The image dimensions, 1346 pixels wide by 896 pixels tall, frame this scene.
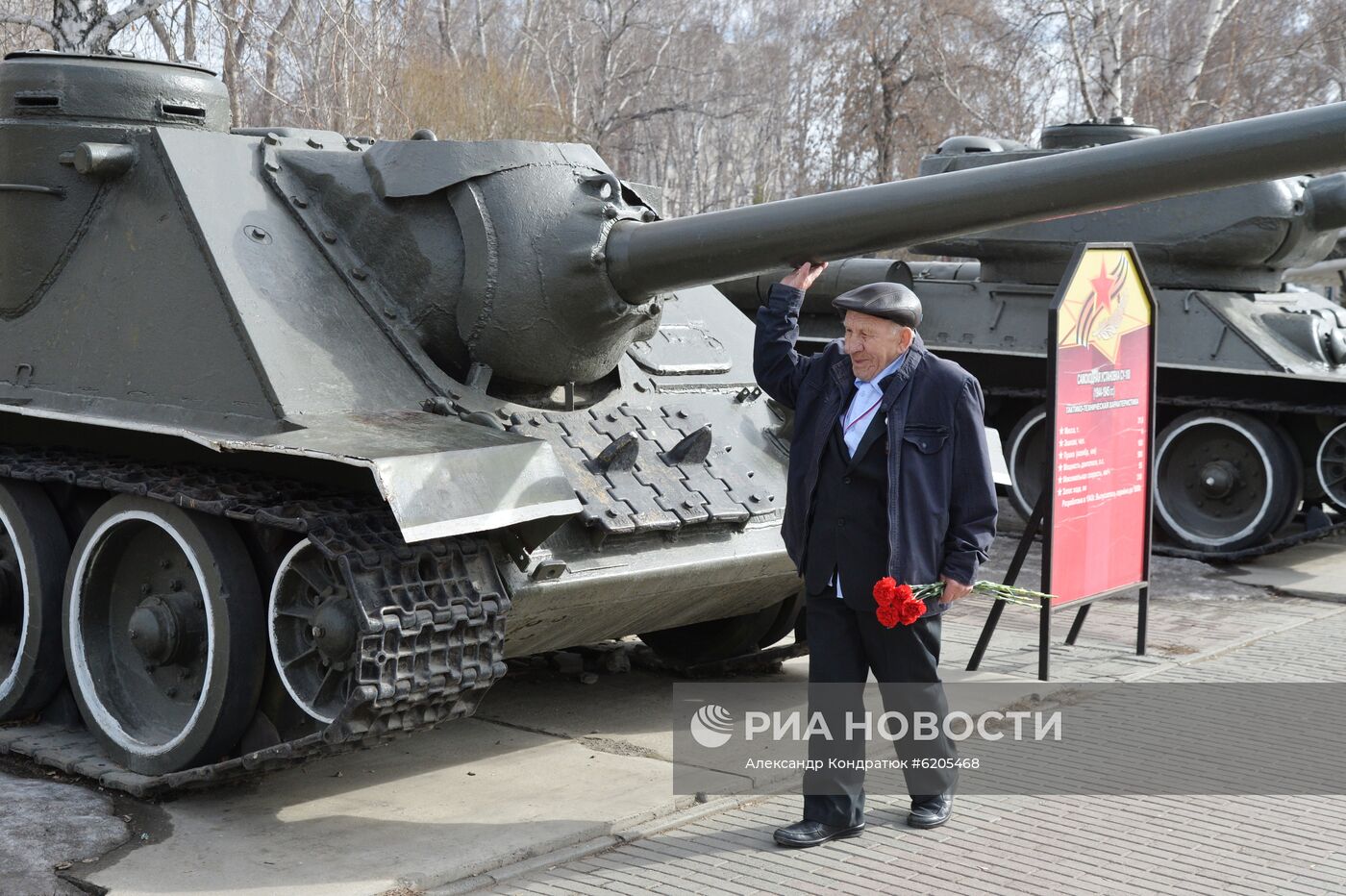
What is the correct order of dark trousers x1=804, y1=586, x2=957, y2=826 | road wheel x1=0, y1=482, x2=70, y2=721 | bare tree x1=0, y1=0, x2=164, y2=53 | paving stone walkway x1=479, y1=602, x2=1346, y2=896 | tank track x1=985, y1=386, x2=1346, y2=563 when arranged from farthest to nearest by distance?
1. bare tree x1=0, y1=0, x2=164, y2=53
2. tank track x1=985, y1=386, x2=1346, y2=563
3. road wheel x1=0, y1=482, x2=70, y2=721
4. dark trousers x1=804, y1=586, x2=957, y2=826
5. paving stone walkway x1=479, y1=602, x2=1346, y2=896

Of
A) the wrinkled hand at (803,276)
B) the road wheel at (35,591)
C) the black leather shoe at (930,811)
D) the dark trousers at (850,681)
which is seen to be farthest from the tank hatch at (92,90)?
the black leather shoe at (930,811)

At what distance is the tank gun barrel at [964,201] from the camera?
469 cm

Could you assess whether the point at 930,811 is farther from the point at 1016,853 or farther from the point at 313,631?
the point at 313,631

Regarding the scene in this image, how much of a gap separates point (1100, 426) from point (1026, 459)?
5.17m

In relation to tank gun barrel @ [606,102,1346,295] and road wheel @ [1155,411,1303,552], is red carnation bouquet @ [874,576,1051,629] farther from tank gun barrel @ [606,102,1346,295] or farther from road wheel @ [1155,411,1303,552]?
road wheel @ [1155,411,1303,552]

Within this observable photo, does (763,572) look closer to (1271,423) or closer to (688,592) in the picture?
(688,592)

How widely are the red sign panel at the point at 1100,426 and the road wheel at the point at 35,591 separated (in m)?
4.28

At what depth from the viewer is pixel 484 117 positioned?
21078 millimetres

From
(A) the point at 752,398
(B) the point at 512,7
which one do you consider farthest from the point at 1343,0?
(A) the point at 752,398

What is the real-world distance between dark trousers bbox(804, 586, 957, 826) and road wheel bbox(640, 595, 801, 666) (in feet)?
6.99

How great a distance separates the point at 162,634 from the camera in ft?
18.5

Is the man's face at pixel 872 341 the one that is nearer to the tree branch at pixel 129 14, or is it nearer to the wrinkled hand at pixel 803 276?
the wrinkled hand at pixel 803 276

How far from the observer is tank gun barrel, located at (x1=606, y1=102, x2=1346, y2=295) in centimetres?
469

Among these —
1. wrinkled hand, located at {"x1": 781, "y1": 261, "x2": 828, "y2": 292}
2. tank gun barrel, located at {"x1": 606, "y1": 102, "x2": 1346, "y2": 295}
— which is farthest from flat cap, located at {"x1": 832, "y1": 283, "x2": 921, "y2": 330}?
tank gun barrel, located at {"x1": 606, "y1": 102, "x2": 1346, "y2": 295}
